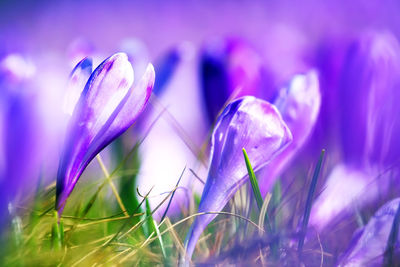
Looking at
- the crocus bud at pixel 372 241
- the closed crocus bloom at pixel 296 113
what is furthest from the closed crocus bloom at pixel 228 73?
the crocus bud at pixel 372 241

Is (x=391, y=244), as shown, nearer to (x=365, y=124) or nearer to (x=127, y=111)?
(x=365, y=124)

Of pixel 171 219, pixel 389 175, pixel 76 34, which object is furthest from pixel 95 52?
pixel 389 175

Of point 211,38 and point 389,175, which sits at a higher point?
point 211,38

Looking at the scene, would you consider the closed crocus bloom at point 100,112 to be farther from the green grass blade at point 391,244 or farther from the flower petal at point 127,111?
the green grass blade at point 391,244

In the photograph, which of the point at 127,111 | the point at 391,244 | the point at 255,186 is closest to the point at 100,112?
the point at 127,111

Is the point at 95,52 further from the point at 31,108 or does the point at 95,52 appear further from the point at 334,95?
the point at 334,95
